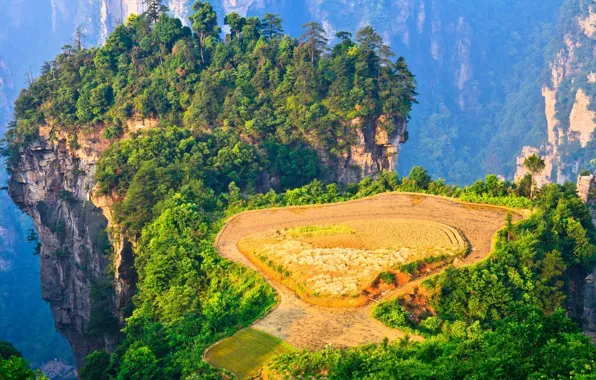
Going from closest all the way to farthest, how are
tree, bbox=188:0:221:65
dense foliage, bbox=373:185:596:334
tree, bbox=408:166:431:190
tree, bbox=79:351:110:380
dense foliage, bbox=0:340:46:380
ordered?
1. dense foliage, bbox=0:340:46:380
2. tree, bbox=79:351:110:380
3. dense foliage, bbox=373:185:596:334
4. tree, bbox=408:166:431:190
5. tree, bbox=188:0:221:65

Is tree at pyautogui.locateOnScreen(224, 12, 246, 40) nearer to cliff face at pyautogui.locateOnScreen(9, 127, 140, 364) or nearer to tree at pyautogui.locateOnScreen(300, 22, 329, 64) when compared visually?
tree at pyautogui.locateOnScreen(300, 22, 329, 64)

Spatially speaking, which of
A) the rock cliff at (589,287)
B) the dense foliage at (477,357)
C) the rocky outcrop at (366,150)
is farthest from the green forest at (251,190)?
the rock cliff at (589,287)

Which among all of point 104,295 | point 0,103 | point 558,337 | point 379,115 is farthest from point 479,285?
point 0,103

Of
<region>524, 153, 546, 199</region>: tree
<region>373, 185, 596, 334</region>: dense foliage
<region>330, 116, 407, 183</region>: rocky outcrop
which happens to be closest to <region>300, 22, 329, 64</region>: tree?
<region>330, 116, 407, 183</region>: rocky outcrop

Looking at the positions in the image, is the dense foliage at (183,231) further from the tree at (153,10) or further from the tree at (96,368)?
the tree at (153,10)

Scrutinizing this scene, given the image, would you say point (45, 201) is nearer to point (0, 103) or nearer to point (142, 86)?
point (142, 86)

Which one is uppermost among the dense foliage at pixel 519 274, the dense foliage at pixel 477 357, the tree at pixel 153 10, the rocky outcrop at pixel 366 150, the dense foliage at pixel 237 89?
the tree at pixel 153 10
